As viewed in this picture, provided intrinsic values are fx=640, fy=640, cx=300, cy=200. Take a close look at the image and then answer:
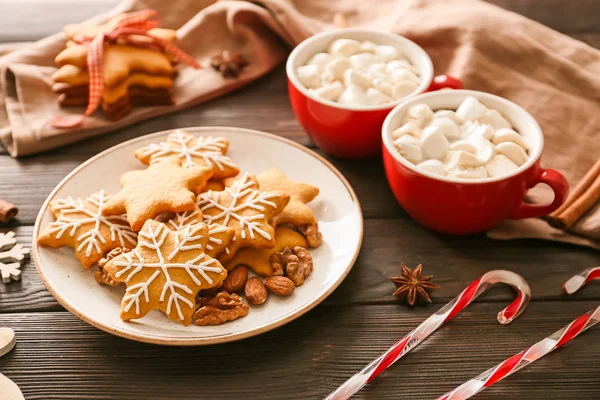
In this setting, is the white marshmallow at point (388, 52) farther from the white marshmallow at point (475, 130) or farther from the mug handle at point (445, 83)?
the white marshmallow at point (475, 130)

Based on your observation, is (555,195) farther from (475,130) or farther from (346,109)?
(346,109)

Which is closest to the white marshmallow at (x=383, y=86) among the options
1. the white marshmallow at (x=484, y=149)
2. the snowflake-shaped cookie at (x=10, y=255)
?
the white marshmallow at (x=484, y=149)

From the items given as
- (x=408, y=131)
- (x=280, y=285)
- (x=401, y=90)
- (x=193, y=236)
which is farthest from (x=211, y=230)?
(x=401, y=90)

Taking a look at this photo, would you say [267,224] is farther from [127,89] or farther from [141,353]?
[127,89]

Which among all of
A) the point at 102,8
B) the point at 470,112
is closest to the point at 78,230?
the point at 470,112

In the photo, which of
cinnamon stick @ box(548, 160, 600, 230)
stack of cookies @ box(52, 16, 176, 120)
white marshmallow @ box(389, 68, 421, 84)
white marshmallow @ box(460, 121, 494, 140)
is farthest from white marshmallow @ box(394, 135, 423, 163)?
stack of cookies @ box(52, 16, 176, 120)
